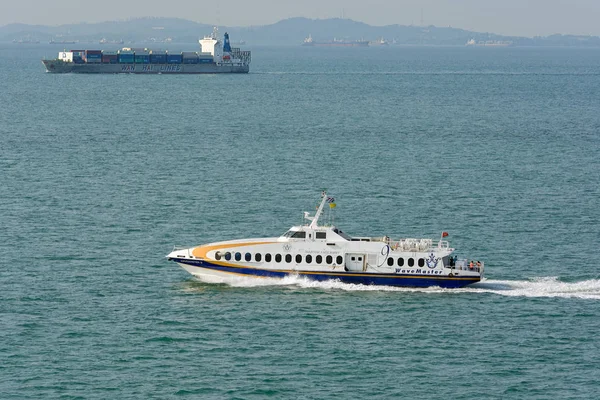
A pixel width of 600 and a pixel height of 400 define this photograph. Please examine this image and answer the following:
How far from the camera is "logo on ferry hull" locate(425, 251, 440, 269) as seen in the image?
234 feet

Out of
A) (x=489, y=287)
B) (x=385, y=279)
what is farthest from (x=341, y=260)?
(x=489, y=287)

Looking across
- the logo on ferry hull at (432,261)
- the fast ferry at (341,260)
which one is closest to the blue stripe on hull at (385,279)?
the fast ferry at (341,260)

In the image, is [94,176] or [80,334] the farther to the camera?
[94,176]

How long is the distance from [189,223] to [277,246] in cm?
2348

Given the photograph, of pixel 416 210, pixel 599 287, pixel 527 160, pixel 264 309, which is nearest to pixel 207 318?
pixel 264 309

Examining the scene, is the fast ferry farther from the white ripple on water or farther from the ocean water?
the ocean water

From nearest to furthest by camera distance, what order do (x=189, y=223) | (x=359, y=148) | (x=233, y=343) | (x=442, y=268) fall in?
(x=233, y=343)
(x=442, y=268)
(x=189, y=223)
(x=359, y=148)

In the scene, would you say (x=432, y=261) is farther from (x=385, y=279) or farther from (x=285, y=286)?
(x=285, y=286)

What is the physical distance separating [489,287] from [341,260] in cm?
1058

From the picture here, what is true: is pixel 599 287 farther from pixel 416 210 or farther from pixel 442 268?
pixel 416 210

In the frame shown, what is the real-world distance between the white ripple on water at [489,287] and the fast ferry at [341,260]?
35 cm

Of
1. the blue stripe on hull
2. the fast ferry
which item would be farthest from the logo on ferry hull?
the blue stripe on hull

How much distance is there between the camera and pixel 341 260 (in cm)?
7200

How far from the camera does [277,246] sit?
72.4m
